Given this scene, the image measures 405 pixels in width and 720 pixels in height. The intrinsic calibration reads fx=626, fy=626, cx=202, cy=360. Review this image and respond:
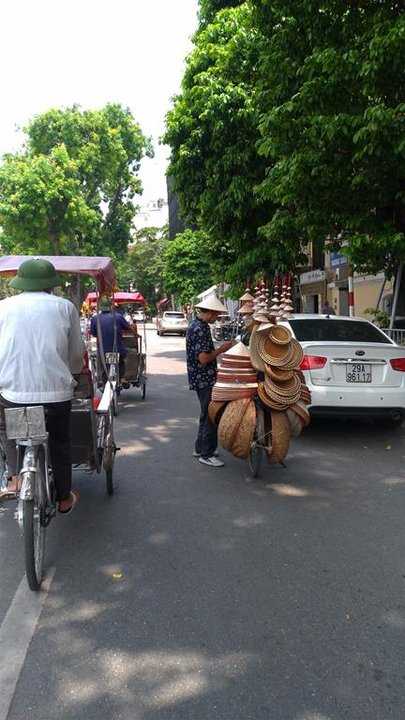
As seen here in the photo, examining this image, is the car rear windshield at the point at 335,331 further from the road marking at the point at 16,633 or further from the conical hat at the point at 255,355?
the road marking at the point at 16,633

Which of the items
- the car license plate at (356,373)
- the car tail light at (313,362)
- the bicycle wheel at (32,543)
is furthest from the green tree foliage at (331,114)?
the bicycle wheel at (32,543)

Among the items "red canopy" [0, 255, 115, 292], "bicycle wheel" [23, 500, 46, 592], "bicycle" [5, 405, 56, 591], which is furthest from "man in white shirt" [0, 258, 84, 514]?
"red canopy" [0, 255, 115, 292]

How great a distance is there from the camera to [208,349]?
614 cm

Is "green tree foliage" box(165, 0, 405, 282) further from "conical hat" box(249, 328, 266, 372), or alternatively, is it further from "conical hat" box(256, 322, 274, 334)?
"conical hat" box(249, 328, 266, 372)

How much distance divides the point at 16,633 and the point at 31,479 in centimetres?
78

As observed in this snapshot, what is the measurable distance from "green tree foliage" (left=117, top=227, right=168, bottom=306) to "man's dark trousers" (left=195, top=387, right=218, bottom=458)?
64.6 metres

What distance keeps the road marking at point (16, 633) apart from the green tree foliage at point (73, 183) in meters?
30.2

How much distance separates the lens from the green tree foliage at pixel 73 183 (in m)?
31.7

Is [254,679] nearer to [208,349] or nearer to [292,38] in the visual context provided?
[208,349]

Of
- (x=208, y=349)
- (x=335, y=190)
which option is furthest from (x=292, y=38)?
(x=208, y=349)

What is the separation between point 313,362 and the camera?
22.9 feet

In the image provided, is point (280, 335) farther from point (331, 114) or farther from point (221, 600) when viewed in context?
point (331, 114)

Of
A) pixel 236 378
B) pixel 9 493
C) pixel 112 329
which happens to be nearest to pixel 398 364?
pixel 236 378

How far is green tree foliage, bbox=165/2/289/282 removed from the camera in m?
13.0
